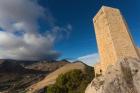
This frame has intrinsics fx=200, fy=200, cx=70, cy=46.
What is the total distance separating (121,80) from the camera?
17094 mm

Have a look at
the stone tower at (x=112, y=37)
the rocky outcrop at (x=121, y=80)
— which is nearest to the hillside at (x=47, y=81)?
the stone tower at (x=112, y=37)

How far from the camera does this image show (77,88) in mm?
44594

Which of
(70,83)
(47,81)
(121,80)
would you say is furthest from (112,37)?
(47,81)

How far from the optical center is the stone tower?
30641 millimetres

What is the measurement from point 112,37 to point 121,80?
14.7m

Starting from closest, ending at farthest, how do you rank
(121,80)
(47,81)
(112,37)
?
(121,80) → (112,37) → (47,81)

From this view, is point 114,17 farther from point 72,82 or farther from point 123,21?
point 72,82

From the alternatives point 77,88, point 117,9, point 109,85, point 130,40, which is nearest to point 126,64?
point 109,85

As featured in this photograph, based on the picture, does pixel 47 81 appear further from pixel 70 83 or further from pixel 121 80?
pixel 121 80

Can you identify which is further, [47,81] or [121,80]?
[47,81]

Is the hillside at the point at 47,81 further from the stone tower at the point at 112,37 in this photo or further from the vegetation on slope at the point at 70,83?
the stone tower at the point at 112,37

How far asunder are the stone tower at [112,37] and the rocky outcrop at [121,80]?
37.0 feet

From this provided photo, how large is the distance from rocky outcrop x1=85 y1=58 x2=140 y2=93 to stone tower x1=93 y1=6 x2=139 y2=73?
11273 mm

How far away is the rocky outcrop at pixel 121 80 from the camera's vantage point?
16391 mm
